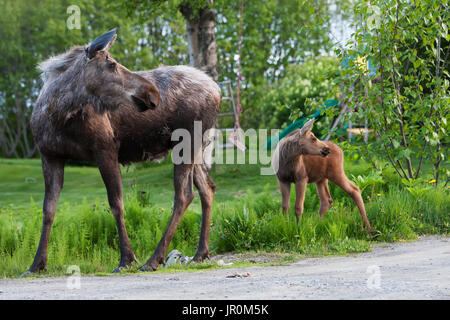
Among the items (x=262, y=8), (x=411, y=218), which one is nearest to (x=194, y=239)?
(x=411, y=218)

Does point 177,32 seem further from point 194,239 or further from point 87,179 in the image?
point 194,239

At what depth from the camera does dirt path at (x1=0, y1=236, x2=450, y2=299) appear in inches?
157

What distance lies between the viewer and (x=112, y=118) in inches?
230

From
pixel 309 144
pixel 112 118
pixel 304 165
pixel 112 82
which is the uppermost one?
pixel 112 82

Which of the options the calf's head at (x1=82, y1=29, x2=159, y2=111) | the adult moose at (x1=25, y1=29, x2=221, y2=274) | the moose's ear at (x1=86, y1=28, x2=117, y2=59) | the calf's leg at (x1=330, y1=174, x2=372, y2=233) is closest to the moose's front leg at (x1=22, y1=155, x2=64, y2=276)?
the adult moose at (x1=25, y1=29, x2=221, y2=274)

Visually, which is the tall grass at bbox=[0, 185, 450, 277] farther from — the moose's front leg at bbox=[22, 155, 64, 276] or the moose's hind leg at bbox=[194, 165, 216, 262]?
the moose's hind leg at bbox=[194, 165, 216, 262]

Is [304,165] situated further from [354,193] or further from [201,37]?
[201,37]

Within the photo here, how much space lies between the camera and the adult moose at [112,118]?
17.9 ft

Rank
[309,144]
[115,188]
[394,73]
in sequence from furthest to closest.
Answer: [394,73]
[309,144]
[115,188]

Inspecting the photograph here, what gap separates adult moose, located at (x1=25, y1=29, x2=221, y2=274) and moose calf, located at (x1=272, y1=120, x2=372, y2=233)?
1.27 meters

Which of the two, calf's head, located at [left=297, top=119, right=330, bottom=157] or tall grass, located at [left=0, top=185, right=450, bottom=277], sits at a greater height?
calf's head, located at [left=297, top=119, right=330, bottom=157]

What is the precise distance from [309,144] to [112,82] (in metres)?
2.71

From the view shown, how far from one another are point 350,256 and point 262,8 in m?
27.5

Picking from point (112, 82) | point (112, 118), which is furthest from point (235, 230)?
point (112, 82)
